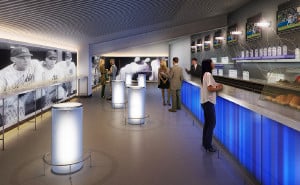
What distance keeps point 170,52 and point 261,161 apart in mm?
18013

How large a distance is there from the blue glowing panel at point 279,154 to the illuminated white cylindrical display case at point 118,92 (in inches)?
252

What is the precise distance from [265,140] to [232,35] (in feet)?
29.7

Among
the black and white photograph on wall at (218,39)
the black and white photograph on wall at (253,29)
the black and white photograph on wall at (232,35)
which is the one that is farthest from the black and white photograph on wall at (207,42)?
the black and white photograph on wall at (253,29)

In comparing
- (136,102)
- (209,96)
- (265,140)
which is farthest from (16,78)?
(265,140)

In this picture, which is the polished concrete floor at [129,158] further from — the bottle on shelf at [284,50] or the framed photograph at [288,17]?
the framed photograph at [288,17]

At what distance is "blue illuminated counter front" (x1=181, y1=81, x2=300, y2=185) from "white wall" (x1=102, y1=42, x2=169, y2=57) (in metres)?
16.3

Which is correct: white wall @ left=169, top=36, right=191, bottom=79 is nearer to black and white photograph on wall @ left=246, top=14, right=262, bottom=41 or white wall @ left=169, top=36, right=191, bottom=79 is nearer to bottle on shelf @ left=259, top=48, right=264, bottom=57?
black and white photograph on wall @ left=246, top=14, right=262, bottom=41

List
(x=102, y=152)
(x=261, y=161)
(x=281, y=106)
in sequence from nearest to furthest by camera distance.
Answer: (x=281, y=106) → (x=261, y=161) → (x=102, y=152)

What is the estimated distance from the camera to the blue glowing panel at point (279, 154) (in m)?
2.42

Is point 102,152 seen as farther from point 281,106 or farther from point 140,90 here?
point 281,106

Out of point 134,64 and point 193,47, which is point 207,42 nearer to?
point 193,47

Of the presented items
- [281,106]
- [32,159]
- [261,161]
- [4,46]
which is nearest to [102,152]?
[32,159]

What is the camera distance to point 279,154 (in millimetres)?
2680

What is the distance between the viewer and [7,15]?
4.37m
